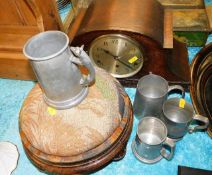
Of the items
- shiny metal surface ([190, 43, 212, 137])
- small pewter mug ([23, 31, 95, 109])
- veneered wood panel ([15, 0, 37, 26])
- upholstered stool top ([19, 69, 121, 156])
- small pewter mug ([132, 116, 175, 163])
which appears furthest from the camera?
shiny metal surface ([190, 43, 212, 137])

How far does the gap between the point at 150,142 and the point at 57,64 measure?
0.89 meters

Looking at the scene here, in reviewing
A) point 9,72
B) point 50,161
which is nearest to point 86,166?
point 50,161

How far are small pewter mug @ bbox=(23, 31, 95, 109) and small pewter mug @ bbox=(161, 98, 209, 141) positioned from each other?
0.66 m

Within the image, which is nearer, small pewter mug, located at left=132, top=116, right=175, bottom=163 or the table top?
small pewter mug, located at left=132, top=116, right=175, bottom=163

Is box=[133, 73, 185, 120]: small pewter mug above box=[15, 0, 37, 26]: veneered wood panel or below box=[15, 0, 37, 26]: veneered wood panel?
below

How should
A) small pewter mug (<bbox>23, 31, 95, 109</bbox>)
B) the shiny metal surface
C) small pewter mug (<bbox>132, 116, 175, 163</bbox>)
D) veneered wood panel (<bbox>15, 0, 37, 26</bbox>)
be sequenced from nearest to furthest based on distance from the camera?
small pewter mug (<bbox>23, 31, 95, 109</bbox>)
small pewter mug (<bbox>132, 116, 175, 163</bbox>)
veneered wood panel (<bbox>15, 0, 37, 26</bbox>)
the shiny metal surface

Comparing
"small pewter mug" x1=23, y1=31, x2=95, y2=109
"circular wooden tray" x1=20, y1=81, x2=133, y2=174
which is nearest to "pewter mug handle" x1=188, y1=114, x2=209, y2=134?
"circular wooden tray" x1=20, y1=81, x2=133, y2=174

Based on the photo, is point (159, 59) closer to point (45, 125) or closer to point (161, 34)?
point (161, 34)

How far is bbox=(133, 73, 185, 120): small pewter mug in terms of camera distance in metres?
1.40

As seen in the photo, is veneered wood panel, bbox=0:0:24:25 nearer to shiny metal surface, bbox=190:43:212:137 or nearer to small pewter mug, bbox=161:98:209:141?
small pewter mug, bbox=161:98:209:141

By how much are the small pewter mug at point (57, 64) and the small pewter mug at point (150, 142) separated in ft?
1.80

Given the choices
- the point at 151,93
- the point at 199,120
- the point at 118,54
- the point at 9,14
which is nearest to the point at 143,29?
the point at 118,54

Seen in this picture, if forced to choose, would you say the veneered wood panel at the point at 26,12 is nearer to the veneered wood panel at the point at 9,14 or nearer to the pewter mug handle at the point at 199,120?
the veneered wood panel at the point at 9,14

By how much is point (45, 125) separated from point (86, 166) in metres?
0.26
